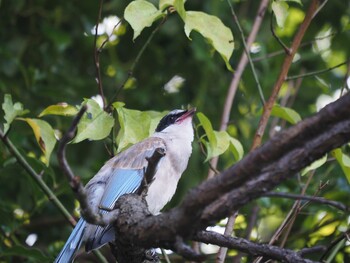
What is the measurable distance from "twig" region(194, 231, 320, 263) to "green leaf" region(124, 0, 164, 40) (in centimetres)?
113

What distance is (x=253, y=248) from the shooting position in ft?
8.63

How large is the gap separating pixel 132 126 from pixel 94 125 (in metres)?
0.20

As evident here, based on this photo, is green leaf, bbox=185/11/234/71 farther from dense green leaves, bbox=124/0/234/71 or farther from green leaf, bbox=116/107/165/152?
green leaf, bbox=116/107/165/152

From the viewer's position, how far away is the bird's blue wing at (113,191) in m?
A: 3.56

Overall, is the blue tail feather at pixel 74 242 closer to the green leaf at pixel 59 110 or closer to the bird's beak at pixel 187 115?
the green leaf at pixel 59 110

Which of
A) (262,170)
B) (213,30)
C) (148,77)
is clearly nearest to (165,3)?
(213,30)

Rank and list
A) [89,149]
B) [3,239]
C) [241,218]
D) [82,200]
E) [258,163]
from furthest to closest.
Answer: [89,149]
[241,218]
[3,239]
[82,200]
[258,163]

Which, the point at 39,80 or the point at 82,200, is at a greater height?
the point at 82,200

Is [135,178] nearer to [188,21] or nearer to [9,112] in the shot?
[9,112]

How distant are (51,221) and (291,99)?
7.00ft

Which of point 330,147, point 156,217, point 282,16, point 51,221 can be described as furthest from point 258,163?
point 51,221

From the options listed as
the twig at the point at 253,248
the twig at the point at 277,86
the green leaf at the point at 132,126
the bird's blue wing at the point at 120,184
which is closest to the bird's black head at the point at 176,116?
the bird's blue wing at the point at 120,184

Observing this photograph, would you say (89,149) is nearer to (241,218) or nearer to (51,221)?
(51,221)

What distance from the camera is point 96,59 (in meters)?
→ 3.62
